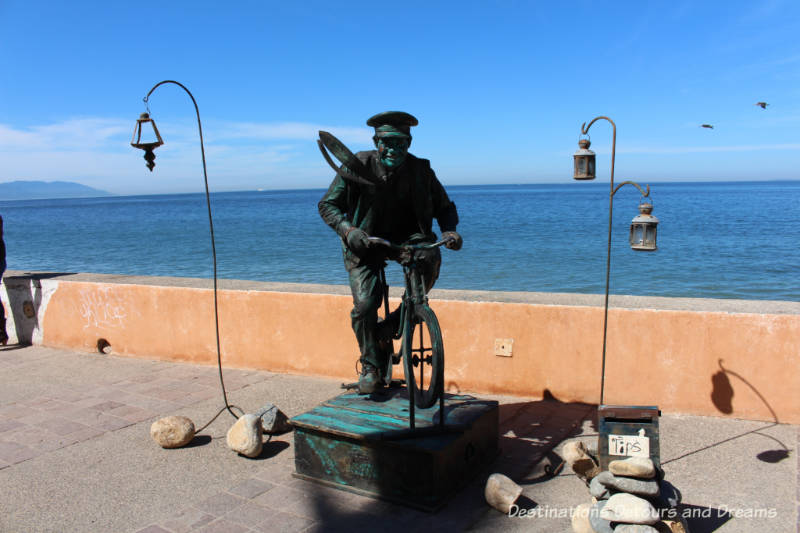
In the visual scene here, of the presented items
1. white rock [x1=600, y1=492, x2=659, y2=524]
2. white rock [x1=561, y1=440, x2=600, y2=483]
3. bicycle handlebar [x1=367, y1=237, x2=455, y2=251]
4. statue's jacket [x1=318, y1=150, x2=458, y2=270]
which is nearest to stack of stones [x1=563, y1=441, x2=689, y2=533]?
white rock [x1=600, y1=492, x2=659, y2=524]

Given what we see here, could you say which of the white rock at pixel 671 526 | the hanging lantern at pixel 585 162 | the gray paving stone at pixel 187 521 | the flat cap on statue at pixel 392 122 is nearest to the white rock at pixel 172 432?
the gray paving stone at pixel 187 521

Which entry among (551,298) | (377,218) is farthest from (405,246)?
(551,298)

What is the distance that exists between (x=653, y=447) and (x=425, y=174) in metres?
2.15

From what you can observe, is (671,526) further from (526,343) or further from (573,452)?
(526,343)

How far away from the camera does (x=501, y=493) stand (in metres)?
3.24

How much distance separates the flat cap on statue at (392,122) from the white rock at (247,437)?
2.21 metres

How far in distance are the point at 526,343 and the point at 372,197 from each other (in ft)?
6.74

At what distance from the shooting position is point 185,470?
13.1 ft

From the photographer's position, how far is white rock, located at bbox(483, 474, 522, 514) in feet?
10.6

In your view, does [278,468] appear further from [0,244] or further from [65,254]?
[65,254]

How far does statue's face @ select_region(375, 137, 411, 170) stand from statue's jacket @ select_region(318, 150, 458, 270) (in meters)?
0.17

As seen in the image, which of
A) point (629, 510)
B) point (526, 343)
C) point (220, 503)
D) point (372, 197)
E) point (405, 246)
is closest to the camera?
point (629, 510)

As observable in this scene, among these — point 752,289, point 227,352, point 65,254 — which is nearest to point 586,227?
point 752,289

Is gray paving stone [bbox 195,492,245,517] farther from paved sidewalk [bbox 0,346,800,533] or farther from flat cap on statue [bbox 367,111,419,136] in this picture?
flat cap on statue [bbox 367,111,419,136]
